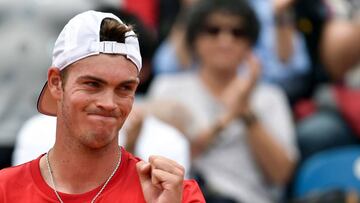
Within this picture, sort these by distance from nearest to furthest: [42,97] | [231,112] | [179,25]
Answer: [42,97]
[231,112]
[179,25]

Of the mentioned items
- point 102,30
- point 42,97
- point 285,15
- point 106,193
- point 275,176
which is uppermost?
point 102,30

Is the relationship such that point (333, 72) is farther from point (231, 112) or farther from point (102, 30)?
point (102, 30)

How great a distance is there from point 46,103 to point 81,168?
12.9 inches

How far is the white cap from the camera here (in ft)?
10.5

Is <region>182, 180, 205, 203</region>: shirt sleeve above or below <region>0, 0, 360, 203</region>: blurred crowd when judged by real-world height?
above

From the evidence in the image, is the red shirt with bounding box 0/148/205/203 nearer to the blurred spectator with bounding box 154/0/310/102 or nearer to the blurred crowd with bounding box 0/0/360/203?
the blurred crowd with bounding box 0/0/360/203

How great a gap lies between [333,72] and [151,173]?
435 cm

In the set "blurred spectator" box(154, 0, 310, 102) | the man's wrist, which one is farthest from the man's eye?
"blurred spectator" box(154, 0, 310, 102)

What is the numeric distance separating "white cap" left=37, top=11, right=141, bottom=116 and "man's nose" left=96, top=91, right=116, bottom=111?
0.14 m

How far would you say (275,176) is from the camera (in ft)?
21.8

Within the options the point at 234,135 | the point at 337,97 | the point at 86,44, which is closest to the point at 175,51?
the point at 234,135

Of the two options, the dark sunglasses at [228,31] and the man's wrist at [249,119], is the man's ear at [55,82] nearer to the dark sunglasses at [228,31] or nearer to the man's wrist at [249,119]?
the man's wrist at [249,119]

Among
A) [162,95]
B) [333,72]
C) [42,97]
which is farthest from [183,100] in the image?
[42,97]

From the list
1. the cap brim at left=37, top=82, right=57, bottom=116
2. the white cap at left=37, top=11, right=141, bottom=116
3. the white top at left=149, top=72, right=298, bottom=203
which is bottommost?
the white top at left=149, top=72, right=298, bottom=203
